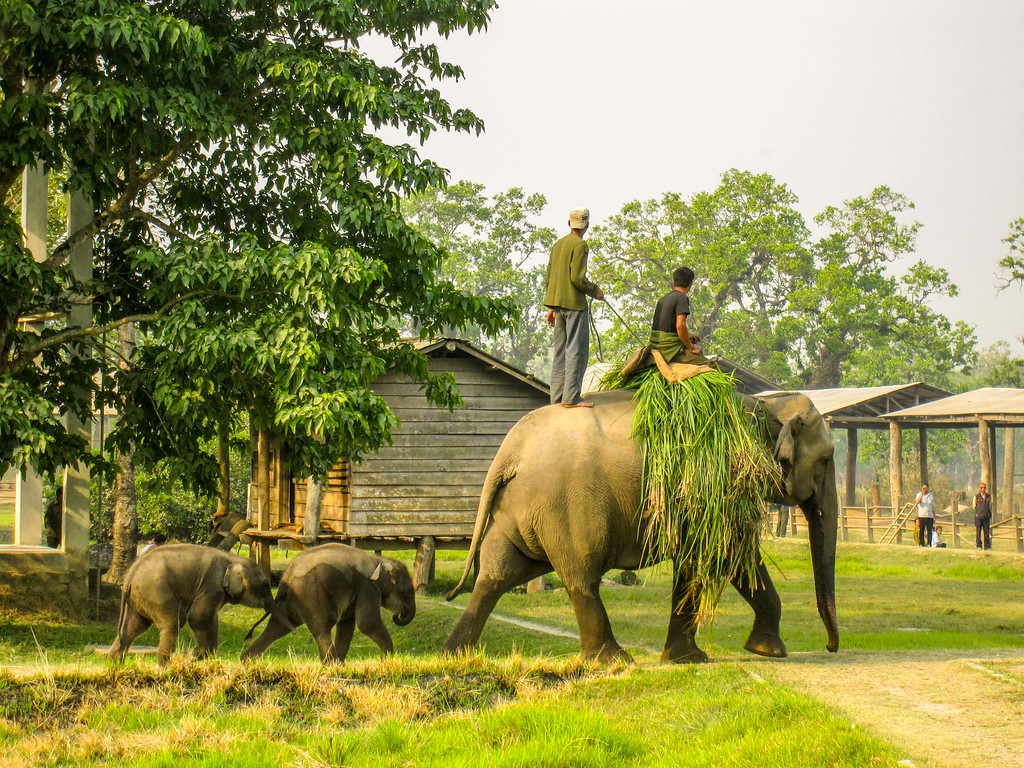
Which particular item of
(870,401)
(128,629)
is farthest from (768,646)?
(870,401)

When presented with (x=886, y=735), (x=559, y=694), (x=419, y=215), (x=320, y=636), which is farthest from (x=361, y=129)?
(x=419, y=215)

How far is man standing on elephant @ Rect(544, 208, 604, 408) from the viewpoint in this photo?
10.7 meters

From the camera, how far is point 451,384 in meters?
14.5

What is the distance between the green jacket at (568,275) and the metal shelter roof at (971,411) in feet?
73.5

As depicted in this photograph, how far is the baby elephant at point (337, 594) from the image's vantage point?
35.0 feet

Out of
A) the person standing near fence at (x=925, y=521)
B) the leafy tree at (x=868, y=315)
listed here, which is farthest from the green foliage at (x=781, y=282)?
the person standing near fence at (x=925, y=521)

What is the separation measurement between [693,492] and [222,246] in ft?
19.1

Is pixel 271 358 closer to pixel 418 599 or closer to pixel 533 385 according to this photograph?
pixel 418 599

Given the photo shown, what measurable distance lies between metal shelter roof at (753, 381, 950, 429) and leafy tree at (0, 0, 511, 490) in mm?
25840

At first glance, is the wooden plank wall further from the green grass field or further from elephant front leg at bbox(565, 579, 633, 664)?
elephant front leg at bbox(565, 579, 633, 664)

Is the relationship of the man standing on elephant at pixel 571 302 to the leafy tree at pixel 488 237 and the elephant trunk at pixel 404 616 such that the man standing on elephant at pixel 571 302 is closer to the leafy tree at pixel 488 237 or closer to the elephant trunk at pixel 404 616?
the elephant trunk at pixel 404 616

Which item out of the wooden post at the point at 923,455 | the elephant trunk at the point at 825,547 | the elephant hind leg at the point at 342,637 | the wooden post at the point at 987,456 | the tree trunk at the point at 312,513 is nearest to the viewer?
the elephant trunk at the point at 825,547

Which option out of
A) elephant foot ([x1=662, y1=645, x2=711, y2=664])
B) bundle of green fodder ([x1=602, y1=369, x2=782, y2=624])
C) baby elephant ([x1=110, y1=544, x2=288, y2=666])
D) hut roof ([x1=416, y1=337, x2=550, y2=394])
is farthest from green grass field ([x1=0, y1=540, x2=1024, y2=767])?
hut roof ([x1=416, y1=337, x2=550, y2=394])

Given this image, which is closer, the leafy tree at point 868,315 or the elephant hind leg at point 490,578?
the elephant hind leg at point 490,578
